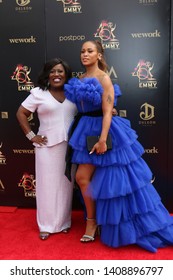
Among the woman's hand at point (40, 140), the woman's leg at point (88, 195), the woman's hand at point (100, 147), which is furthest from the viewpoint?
the woman's hand at point (40, 140)

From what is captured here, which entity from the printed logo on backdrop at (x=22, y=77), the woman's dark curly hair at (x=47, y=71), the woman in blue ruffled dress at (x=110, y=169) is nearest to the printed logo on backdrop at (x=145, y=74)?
the woman in blue ruffled dress at (x=110, y=169)

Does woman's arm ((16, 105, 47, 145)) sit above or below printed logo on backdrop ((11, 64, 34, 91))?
below

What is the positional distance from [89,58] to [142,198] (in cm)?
122

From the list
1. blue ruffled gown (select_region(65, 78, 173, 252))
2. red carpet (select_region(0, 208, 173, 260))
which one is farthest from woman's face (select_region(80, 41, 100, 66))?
red carpet (select_region(0, 208, 173, 260))

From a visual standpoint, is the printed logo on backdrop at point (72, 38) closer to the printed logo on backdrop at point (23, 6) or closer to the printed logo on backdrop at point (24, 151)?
the printed logo on backdrop at point (23, 6)

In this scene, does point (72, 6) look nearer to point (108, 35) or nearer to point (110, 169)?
point (108, 35)

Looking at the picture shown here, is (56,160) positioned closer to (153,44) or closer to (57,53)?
(57,53)

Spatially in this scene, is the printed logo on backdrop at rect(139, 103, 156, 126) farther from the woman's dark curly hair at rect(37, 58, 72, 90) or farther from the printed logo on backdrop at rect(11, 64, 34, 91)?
the printed logo on backdrop at rect(11, 64, 34, 91)

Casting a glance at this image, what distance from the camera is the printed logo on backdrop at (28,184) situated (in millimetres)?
3559

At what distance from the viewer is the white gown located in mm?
2705

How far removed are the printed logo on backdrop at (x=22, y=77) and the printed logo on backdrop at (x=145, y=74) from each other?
1.13 metres

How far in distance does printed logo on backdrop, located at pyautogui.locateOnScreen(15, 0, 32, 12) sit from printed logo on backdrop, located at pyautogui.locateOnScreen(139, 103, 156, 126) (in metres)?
1.58

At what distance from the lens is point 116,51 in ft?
10.4

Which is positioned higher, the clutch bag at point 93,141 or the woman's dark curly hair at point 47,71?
the woman's dark curly hair at point 47,71
